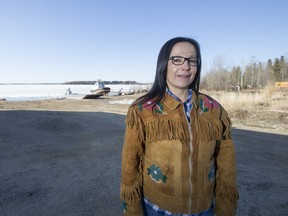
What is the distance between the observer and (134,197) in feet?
5.05

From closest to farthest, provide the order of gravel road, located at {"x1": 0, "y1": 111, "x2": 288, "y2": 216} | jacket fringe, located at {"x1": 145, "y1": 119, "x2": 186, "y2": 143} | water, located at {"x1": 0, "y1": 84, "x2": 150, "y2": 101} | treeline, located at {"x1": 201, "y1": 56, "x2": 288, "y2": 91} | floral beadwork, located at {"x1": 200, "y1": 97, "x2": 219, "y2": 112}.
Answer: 1. jacket fringe, located at {"x1": 145, "y1": 119, "x2": 186, "y2": 143}
2. floral beadwork, located at {"x1": 200, "y1": 97, "x2": 219, "y2": 112}
3. gravel road, located at {"x1": 0, "y1": 111, "x2": 288, "y2": 216}
4. water, located at {"x1": 0, "y1": 84, "x2": 150, "y2": 101}
5. treeline, located at {"x1": 201, "y1": 56, "x2": 288, "y2": 91}

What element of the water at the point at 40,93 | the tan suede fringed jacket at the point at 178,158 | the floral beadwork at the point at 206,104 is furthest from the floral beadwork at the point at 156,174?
the water at the point at 40,93

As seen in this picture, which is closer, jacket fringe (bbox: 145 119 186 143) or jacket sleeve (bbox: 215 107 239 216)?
jacket fringe (bbox: 145 119 186 143)

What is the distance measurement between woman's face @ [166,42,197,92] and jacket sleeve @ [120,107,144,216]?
0.31m

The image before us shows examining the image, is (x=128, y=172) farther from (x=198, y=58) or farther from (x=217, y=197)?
(x=198, y=58)

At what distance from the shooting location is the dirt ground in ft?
10.7

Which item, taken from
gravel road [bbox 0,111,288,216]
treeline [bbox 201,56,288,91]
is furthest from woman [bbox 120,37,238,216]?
treeline [bbox 201,56,288,91]

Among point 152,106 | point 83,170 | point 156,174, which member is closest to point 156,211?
point 156,174

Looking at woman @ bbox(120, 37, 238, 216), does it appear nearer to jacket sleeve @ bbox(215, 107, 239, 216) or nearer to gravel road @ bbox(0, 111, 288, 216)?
jacket sleeve @ bbox(215, 107, 239, 216)

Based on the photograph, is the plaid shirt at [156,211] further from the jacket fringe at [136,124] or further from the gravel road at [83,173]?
the gravel road at [83,173]

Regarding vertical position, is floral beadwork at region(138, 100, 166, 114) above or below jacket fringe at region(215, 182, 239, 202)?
above

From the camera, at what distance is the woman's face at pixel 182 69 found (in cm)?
148

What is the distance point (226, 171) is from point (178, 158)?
0.38 m

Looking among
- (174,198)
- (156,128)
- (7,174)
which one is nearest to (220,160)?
(174,198)
